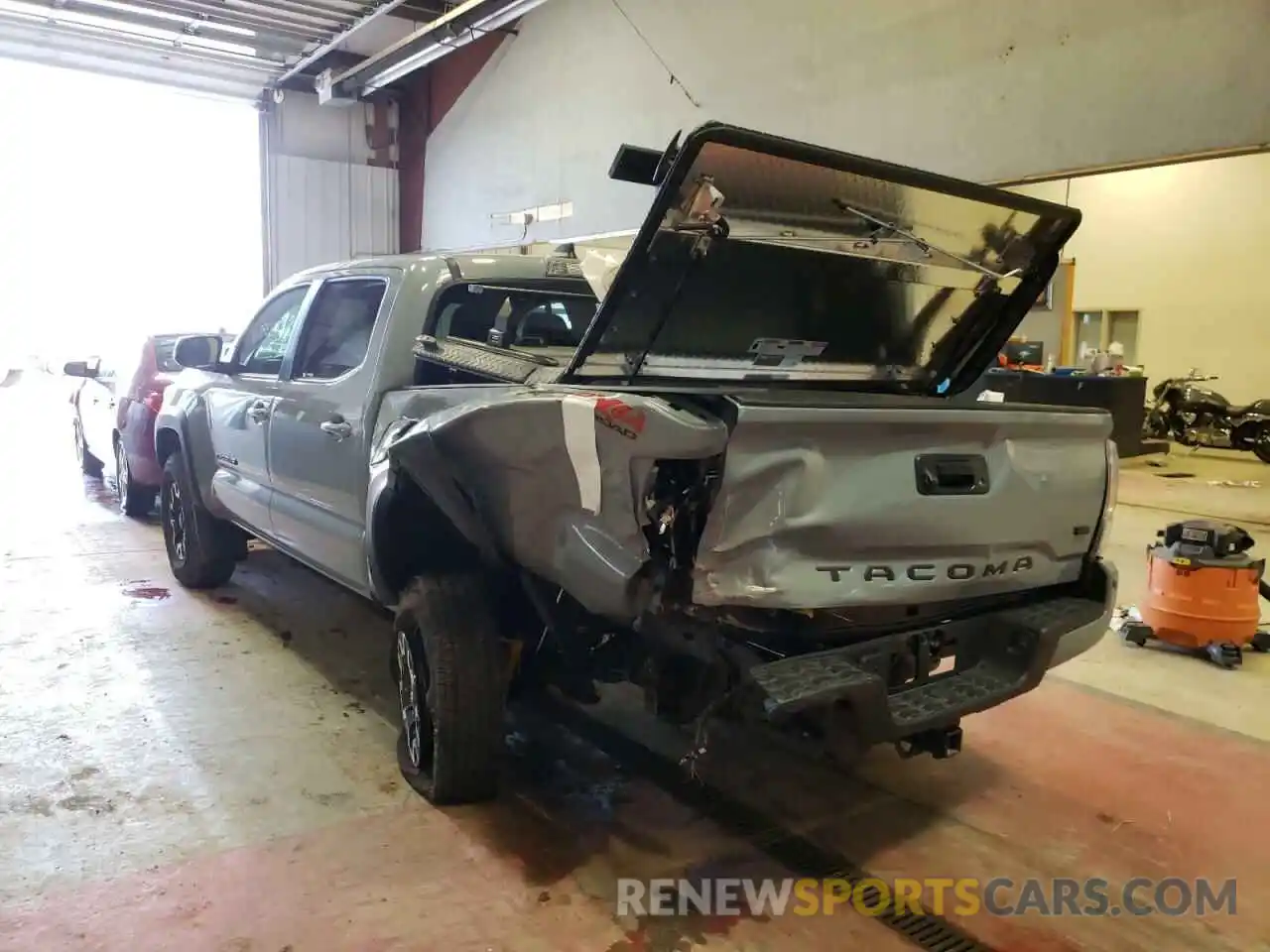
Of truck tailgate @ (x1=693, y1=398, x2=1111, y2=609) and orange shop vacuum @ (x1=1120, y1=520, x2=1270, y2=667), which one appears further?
orange shop vacuum @ (x1=1120, y1=520, x2=1270, y2=667)

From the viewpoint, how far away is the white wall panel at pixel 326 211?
1328 cm

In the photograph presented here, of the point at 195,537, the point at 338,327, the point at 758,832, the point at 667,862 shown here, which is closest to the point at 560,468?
the point at 667,862

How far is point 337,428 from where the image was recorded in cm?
351

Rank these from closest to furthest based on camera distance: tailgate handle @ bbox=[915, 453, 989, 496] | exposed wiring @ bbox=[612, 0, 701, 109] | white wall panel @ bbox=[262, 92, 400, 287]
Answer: tailgate handle @ bbox=[915, 453, 989, 496] → exposed wiring @ bbox=[612, 0, 701, 109] → white wall panel @ bbox=[262, 92, 400, 287]

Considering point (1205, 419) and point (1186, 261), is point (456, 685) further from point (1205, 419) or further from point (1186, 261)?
point (1186, 261)

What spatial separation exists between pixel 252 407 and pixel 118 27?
8.97 m

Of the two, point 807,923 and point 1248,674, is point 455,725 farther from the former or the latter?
point 1248,674

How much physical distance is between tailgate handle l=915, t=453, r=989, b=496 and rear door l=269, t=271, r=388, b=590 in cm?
188

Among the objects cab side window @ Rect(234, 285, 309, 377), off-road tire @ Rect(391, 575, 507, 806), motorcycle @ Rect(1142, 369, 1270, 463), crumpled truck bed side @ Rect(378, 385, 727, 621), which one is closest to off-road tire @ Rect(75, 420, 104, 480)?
cab side window @ Rect(234, 285, 309, 377)

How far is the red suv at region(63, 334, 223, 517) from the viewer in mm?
6527

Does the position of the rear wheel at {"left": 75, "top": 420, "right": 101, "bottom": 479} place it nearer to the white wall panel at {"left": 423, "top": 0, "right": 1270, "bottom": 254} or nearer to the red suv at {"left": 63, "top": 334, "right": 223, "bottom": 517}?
the red suv at {"left": 63, "top": 334, "right": 223, "bottom": 517}

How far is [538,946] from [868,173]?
2.17 metres

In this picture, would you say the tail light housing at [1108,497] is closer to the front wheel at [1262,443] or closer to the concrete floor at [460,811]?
the concrete floor at [460,811]

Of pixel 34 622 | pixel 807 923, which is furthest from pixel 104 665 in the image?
pixel 807 923
